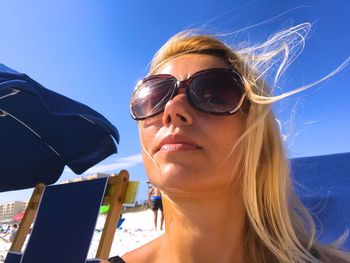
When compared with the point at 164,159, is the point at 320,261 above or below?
below

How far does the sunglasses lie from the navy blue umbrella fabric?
1472 mm

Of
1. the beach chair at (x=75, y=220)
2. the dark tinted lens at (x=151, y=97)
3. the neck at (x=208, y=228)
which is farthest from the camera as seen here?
the beach chair at (x=75, y=220)

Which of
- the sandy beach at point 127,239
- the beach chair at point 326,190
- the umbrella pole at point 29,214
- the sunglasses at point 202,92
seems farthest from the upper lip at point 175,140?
the sandy beach at point 127,239

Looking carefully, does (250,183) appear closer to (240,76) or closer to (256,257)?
(256,257)

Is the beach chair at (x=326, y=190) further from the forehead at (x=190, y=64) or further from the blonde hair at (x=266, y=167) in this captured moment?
the forehead at (x=190, y=64)

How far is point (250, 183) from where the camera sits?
3.61ft

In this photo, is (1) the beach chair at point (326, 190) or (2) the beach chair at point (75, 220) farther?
(2) the beach chair at point (75, 220)

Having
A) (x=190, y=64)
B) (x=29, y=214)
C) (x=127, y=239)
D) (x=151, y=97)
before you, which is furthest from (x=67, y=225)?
(x=127, y=239)

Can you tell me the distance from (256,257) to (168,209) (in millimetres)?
355

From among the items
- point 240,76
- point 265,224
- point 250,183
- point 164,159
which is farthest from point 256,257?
point 240,76

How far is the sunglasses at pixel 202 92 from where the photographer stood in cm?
108

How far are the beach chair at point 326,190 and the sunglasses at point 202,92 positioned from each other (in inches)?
47.3

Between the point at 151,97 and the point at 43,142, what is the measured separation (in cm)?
256

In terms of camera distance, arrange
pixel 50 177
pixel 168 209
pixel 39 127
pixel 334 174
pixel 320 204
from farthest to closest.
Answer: pixel 50 177
pixel 39 127
pixel 334 174
pixel 320 204
pixel 168 209
